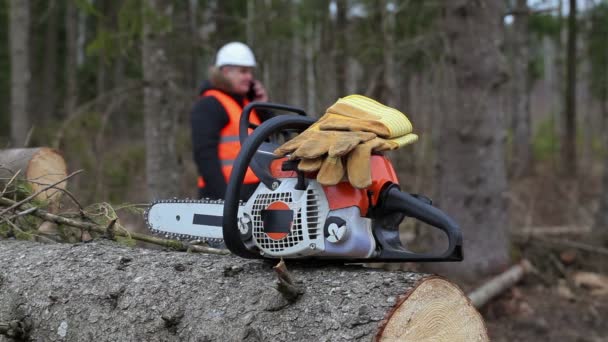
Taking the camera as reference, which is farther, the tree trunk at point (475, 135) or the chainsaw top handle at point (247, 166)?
the tree trunk at point (475, 135)

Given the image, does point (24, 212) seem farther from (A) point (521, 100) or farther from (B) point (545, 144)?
(B) point (545, 144)

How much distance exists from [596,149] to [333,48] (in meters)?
12.3

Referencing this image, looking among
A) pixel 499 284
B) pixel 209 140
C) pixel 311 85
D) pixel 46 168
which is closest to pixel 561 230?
pixel 499 284

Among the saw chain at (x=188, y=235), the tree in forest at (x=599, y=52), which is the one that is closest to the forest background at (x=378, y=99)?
the saw chain at (x=188, y=235)

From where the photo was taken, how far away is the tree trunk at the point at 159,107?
5.65 m

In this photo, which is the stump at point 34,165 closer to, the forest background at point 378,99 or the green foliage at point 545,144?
the forest background at point 378,99

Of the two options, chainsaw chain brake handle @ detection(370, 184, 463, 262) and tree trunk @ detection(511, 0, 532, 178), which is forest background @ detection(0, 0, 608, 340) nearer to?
tree trunk @ detection(511, 0, 532, 178)

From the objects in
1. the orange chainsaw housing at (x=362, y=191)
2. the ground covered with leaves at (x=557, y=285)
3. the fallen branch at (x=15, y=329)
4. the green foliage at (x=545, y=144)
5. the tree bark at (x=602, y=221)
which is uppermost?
the orange chainsaw housing at (x=362, y=191)

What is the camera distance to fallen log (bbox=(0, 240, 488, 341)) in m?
1.85

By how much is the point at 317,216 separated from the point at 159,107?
12.6 ft

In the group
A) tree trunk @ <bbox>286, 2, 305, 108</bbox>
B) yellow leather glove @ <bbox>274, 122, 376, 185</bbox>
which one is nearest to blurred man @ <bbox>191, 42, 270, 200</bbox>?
yellow leather glove @ <bbox>274, 122, 376, 185</bbox>

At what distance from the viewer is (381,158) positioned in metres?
2.12

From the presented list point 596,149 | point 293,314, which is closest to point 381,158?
point 293,314

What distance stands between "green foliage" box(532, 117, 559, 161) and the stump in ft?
44.7
